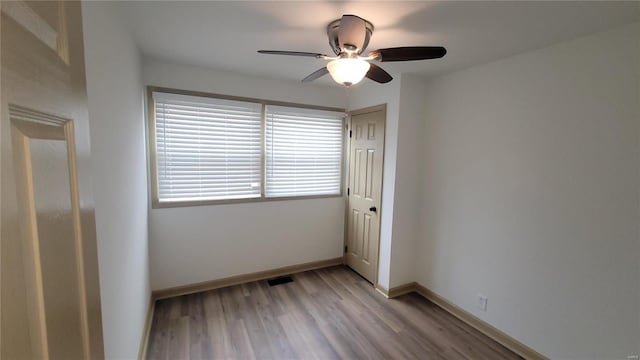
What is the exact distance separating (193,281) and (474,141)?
10.4 ft

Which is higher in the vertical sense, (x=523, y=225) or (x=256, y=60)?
(x=256, y=60)

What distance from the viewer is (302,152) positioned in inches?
131

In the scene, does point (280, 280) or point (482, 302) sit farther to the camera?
point (280, 280)

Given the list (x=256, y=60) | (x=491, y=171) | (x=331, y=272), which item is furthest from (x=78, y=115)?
(x=331, y=272)

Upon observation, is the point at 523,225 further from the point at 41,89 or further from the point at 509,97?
the point at 41,89

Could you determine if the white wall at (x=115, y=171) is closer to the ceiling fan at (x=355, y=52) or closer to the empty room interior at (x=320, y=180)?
the empty room interior at (x=320, y=180)

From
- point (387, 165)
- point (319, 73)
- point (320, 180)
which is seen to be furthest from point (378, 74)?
point (320, 180)

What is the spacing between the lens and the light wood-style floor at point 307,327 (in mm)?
2080

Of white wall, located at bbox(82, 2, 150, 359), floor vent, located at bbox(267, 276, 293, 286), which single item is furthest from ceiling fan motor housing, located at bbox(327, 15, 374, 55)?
floor vent, located at bbox(267, 276, 293, 286)

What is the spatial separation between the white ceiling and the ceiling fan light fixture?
0.29m

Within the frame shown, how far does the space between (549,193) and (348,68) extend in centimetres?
175

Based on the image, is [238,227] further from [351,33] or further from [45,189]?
[45,189]

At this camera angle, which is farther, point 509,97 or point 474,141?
point 474,141

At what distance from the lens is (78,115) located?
0.63m
